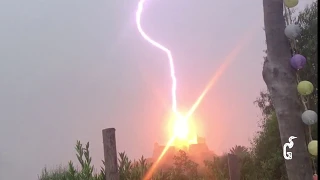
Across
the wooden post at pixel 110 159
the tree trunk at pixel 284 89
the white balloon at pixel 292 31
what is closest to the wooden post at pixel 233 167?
the wooden post at pixel 110 159

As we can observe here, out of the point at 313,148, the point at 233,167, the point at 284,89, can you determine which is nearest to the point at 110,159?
the point at 233,167

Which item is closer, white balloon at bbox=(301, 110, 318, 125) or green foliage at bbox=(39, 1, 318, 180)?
white balloon at bbox=(301, 110, 318, 125)

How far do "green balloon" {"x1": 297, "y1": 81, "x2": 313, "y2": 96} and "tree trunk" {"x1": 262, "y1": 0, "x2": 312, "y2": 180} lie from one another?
0.04m

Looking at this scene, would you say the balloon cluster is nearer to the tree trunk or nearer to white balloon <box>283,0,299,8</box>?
the tree trunk

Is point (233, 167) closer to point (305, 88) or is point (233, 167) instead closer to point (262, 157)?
point (305, 88)

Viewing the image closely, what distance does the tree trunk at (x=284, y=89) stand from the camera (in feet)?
8.19

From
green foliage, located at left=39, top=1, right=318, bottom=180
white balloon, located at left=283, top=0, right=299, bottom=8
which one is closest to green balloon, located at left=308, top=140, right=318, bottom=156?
white balloon, located at left=283, top=0, right=299, bottom=8

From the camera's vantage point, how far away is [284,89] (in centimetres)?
258

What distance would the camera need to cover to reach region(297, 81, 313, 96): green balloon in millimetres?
2536

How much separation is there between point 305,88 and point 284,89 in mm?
134

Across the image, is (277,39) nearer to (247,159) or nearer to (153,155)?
(153,155)

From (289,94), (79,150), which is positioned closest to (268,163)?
(79,150)

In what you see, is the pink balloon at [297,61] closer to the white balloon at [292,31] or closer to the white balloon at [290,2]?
the white balloon at [292,31]

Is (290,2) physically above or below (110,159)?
above
